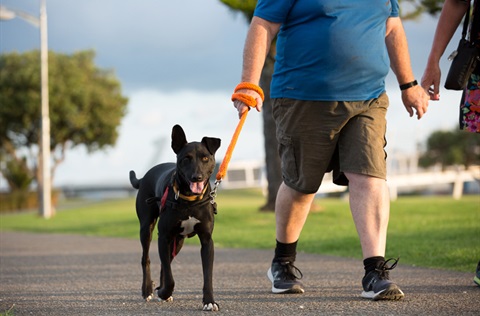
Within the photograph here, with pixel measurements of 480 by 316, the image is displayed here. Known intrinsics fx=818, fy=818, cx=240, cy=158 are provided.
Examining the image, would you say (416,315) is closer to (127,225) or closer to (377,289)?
(377,289)

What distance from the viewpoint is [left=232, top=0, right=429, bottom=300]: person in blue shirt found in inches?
206

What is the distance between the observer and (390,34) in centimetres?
567

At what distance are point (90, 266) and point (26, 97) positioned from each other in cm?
3324

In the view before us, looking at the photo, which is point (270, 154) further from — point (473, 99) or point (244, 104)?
point (244, 104)

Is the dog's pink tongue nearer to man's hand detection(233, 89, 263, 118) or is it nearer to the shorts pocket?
man's hand detection(233, 89, 263, 118)

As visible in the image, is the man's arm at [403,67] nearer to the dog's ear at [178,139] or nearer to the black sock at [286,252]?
the black sock at [286,252]

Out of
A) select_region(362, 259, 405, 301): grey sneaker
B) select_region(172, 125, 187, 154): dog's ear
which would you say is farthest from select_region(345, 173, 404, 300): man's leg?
select_region(172, 125, 187, 154): dog's ear

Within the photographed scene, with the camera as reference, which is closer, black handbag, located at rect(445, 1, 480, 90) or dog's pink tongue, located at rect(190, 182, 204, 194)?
dog's pink tongue, located at rect(190, 182, 204, 194)

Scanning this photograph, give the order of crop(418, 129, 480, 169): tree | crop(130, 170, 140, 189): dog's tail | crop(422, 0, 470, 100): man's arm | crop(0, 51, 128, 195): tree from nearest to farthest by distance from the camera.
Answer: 1. crop(422, 0, 470, 100): man's arm
2. crop(130, 170, 140, 189): dog's tail
3. crop(0, 51, 128, 195): tree
4. crop(418, 129, 480, 169): tree

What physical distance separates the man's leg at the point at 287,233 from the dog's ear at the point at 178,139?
2.68ft

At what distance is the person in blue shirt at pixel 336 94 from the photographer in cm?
524

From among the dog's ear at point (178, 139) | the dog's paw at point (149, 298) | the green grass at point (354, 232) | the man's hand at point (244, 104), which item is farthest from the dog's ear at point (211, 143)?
the green grass at point (354, 232)

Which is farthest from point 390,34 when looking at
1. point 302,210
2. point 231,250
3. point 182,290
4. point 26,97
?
point 26,97

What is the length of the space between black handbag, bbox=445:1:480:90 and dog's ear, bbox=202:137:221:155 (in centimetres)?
167
